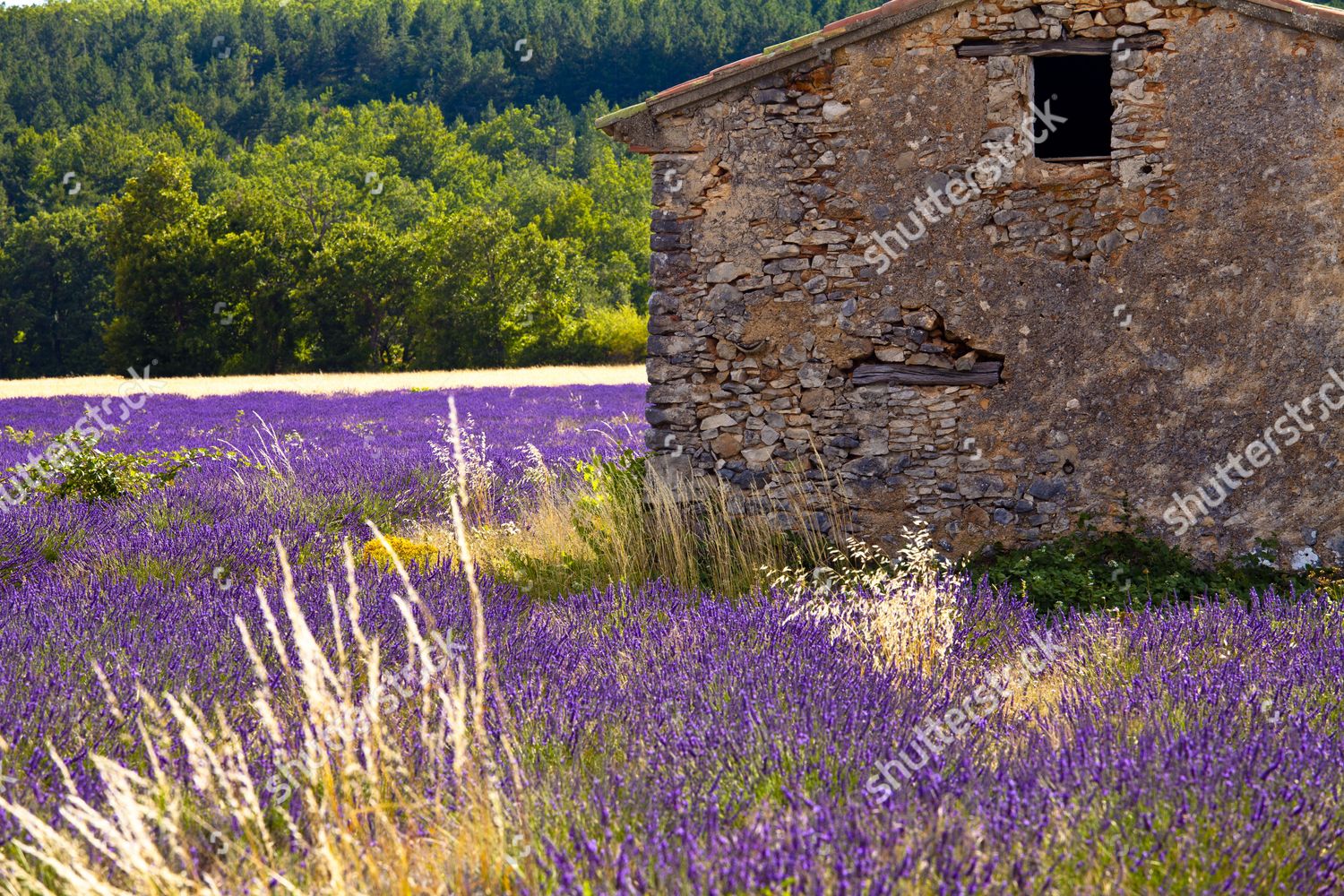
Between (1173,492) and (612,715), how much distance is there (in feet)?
14.2

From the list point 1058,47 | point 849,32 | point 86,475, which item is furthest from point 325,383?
point 1058,47

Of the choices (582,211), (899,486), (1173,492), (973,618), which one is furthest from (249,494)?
(582,211)

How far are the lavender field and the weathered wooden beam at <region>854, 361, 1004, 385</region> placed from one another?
1.36 m

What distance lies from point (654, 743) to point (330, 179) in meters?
56.7

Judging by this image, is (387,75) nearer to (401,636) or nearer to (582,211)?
(582,211)

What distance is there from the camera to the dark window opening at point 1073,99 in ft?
25.6

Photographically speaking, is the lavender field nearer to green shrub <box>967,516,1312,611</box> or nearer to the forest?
green shrub <box>967,516,1312,611</box>

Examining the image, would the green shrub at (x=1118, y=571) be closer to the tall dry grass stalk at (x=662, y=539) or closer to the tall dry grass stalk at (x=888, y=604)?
the tall dry grass stalk at (x=888, y=604)

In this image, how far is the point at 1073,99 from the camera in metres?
7.91

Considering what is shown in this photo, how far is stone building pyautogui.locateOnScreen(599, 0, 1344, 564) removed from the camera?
6.11 m

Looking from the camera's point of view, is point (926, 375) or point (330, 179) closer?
point (926, 375)

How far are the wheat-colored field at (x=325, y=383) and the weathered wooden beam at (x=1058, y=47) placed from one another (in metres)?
17.8

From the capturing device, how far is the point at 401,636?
421 centimetres

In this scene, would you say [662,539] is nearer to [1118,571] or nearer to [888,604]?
[888,604]
